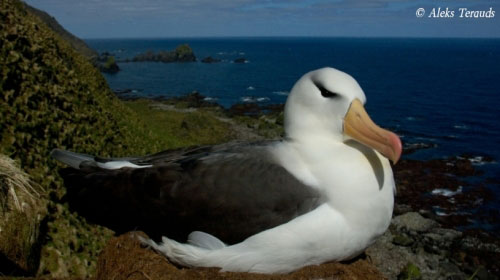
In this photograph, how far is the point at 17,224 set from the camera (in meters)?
3.28

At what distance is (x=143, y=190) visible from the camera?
3.70 m

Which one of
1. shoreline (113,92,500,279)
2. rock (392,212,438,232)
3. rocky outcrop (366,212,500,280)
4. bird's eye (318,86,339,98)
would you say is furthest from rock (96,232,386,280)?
rock (392,212,438,232)

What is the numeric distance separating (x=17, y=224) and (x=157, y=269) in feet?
3.94

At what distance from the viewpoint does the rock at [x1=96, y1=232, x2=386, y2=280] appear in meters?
3.33

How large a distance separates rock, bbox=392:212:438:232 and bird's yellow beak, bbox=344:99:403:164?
58.5 feet

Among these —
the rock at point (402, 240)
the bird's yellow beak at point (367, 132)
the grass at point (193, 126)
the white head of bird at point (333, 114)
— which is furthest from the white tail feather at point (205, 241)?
the grass at point (193, 126)

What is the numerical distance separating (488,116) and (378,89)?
916 inches

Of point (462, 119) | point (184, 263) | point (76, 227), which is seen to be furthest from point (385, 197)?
point (462, 119)

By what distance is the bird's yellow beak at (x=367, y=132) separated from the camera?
3143 mm

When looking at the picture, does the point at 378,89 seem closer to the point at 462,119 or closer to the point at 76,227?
the point at 462,119

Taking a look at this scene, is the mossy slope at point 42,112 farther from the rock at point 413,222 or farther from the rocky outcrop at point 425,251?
the rock at point 413,222

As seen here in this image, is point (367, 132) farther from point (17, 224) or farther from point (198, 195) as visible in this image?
point (17, 224)

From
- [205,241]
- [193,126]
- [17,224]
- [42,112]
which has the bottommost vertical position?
[193,126]

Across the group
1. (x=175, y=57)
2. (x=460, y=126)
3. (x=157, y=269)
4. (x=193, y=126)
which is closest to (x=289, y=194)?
(x=157, y=269)
